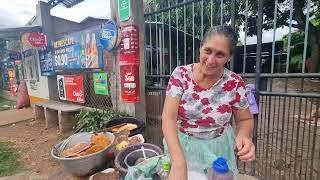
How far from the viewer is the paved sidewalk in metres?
7.96

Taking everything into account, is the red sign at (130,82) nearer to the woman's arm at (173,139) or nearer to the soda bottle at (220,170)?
the woman's arm at (173,139)

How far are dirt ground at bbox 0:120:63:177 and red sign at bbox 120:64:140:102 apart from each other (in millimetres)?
1629

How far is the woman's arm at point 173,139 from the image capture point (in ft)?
4.54

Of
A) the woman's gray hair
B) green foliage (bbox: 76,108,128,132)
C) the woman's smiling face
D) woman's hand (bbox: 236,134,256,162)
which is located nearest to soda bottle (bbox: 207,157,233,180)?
woman's hand (bbox: 236,134,256,162)

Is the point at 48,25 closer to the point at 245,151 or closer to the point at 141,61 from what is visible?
the point at 141,61

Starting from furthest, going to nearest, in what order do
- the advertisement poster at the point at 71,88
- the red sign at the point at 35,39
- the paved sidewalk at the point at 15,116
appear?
the paved sidewalk at the point at 15,116 → the red sign at the point at 35,39 → the advertisement poster at the point at 71,88

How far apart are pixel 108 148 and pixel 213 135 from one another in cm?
198

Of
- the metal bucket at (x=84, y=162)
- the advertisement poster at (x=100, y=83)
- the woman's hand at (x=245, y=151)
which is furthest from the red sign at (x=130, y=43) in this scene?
the woman's hand at (x=245, y=151)

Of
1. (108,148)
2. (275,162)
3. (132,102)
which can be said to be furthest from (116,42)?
(275,162)

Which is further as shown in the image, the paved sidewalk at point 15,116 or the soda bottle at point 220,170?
the paved sidewalk at point 15,116

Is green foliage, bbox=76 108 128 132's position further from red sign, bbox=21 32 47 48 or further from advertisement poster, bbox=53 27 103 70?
red sign, bbox=21 32 47 48

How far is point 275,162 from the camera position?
4.03 metres

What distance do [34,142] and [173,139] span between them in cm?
526

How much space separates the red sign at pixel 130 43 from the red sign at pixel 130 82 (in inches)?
4.6
